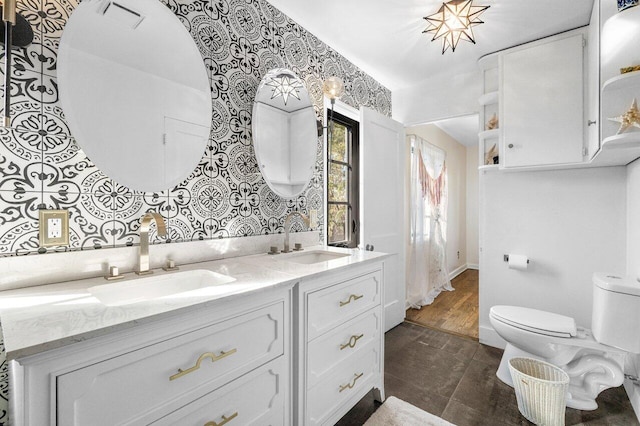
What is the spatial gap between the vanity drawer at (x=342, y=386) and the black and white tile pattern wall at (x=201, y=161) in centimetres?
89

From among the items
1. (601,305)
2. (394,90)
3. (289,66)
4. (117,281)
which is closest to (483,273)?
(601,305)

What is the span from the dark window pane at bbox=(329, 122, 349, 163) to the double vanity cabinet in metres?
1.35

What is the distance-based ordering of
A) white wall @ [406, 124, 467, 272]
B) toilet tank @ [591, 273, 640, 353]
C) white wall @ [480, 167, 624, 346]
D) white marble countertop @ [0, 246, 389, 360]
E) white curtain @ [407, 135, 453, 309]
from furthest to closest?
1. white wall @ [406, 124, 467, 272]
2. white curtain @ [407, 135, 453, 309]
3. white wall @ [480, 167, 624, 346]
4. toilet tank @ [591, 273, 640, 353]
5. white marble countertop @ [0, 246, 389, 360]

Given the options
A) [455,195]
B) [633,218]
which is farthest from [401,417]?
[455,195]

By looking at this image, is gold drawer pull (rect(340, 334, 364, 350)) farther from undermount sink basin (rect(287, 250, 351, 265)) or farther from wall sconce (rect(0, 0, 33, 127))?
wall sconce (rect(0, 0, 33, 127))

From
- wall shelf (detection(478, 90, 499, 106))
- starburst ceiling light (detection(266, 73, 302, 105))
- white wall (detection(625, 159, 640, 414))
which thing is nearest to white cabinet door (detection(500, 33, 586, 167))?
wall shelf (detection(478, 90, 499, 106))

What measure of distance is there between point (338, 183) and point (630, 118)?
6.15 ft

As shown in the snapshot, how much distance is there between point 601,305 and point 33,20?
300 centimetres

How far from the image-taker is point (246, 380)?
1.04 meters

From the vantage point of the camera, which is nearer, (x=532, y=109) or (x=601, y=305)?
(x=601, y=305)

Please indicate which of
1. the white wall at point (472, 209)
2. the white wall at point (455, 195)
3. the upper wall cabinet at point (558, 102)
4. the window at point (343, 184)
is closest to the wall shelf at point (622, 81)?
the upper wall cabinet at point (558, 102)

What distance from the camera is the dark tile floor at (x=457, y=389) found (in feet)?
5.56

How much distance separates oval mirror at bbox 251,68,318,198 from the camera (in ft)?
5.88

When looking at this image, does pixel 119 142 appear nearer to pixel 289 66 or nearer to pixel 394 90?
pixel 289 66
